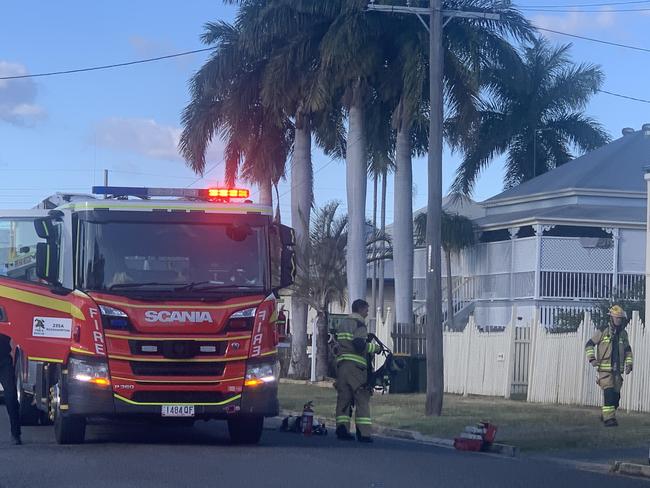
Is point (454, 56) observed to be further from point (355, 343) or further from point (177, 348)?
point (177, 348)

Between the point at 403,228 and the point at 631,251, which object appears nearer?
the point at 403,228

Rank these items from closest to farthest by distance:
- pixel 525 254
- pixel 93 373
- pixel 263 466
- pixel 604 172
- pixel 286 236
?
pixel 263 466
pixel 93 373
pixel 286 236
pixel 525 254
pixel 604 172

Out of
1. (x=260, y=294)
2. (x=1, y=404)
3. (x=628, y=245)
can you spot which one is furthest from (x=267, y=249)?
(x=628, y=245)

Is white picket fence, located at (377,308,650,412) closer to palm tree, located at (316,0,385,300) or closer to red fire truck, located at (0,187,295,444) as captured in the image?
palm tree, located at (316,0,385,300)

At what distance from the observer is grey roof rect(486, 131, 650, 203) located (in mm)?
38344

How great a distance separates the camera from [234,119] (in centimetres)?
3406

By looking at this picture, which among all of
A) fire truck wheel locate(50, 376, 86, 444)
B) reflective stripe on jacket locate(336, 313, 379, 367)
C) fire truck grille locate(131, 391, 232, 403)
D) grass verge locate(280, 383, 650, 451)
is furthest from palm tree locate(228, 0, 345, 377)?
fire truck grille locate(131, 391, 232, 403)

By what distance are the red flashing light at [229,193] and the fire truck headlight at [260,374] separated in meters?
2.19

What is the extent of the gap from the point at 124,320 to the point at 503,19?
58.3 feet

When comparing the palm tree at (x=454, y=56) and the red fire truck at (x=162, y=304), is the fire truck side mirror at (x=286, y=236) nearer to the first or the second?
the red fire truck at (x=162, y=304)

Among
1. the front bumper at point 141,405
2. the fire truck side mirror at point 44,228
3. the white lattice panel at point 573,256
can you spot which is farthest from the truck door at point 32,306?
the white lattice panel at point 573,256

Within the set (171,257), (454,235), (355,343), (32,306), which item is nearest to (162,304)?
(171,257)

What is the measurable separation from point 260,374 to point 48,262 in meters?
2.91

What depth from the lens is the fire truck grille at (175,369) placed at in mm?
13617
